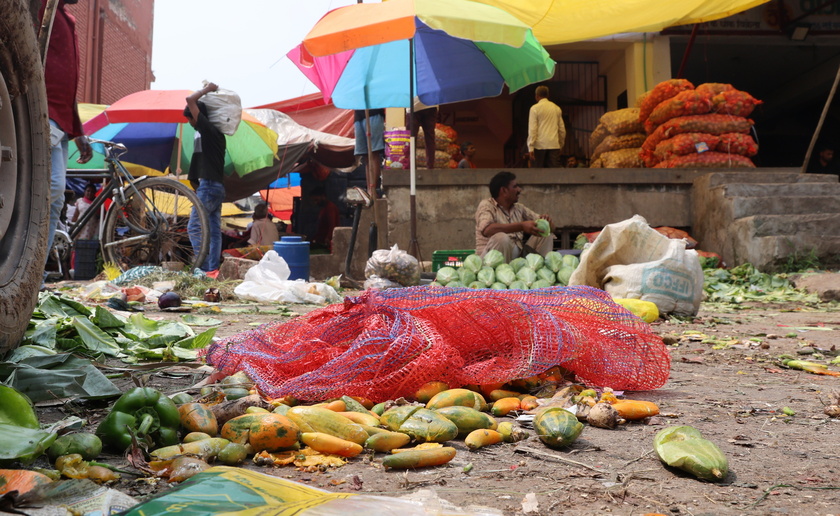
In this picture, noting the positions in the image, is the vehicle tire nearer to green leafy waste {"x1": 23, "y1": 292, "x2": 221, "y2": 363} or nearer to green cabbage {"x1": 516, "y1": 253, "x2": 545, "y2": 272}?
green leafy waste {"x1": 23, "y1": 292, "x2": 221, "y2": 363}

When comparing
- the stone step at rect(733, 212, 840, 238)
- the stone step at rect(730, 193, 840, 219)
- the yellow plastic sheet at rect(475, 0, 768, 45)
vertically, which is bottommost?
the stone step at rect(733, 212, 840, 238)

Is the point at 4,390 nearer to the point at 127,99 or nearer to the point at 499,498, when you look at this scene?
the point at 499,498

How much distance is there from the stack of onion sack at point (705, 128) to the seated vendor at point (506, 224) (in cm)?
291

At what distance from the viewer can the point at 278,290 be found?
247 inches

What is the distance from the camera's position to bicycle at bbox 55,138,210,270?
7.30 meters

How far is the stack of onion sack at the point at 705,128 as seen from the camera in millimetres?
8594

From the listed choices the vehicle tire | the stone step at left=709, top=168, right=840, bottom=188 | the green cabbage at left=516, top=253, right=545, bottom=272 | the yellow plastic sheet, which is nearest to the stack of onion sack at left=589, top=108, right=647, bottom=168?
the yellow plastic sheet

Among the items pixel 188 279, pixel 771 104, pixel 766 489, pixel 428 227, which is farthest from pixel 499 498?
pixel 771 104

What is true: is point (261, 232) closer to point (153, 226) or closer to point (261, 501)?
point (153, 226)

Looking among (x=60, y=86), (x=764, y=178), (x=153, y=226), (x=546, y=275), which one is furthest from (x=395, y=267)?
(x=764, y=178)

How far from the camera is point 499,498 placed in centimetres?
142

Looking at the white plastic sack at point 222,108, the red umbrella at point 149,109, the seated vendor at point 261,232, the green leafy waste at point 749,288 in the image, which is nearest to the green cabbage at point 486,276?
the green leafy waste at point 749,288

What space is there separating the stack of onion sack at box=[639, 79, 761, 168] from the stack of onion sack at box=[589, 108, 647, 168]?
2.40 ft

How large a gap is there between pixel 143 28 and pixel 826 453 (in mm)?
20449
